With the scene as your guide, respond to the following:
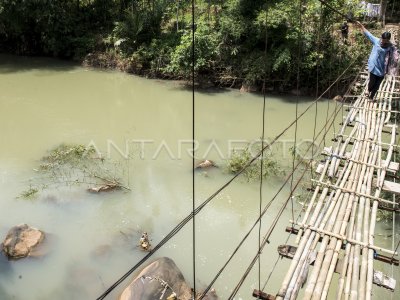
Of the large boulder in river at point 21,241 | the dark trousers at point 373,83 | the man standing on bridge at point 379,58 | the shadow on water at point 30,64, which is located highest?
the man standing on bridge at point 379,58

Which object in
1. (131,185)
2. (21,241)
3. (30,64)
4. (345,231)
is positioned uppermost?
(30,64)

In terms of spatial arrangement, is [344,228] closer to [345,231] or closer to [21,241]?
[345,231]

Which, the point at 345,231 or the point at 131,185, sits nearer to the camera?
the point at 345,231

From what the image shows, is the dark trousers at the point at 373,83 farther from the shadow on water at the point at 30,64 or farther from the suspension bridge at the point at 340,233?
the shadow on water at the point at 30,64

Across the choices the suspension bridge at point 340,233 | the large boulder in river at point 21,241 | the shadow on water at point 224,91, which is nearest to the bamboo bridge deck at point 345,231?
the suspension bridge at point 340,233

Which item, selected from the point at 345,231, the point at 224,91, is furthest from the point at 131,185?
the point at 224,91

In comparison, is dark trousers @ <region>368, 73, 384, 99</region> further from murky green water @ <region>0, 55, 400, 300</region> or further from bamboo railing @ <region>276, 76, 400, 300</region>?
murky green water @ <region>0, 55, 400, 300</region>
